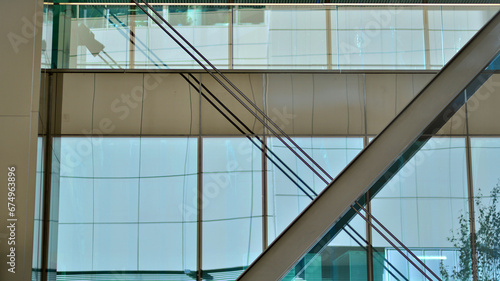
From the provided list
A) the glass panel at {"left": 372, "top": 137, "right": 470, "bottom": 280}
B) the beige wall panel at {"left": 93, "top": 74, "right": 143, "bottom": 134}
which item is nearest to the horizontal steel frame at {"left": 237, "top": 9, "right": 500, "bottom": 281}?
the glass panel at {"left": 372, "top": 137, "right": 470, "bottom": 280}

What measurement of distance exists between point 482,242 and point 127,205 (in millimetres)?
3966

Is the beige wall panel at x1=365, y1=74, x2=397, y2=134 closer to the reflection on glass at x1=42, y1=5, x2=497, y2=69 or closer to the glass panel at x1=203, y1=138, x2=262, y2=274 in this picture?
the reflection on glass at x1=42, y1=5, x2=497, y2=69

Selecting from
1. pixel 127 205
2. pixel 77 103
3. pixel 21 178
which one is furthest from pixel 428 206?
pixel 21 178

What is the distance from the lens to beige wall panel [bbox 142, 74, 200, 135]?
22.5 ft

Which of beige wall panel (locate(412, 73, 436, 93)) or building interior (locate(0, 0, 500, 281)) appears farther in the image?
beige wall panel (locate(412, 73, 436, 93))

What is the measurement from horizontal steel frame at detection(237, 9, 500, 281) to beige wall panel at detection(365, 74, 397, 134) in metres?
2.20

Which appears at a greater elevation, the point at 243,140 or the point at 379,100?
the point at 379,100

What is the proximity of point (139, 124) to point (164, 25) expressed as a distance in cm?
114

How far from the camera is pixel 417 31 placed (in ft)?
23.1

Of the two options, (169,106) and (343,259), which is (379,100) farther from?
(169,106)

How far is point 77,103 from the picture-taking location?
684 cm

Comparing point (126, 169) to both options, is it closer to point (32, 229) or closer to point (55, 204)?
point (55, 204)

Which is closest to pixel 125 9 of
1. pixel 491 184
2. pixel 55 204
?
pixel 55 204

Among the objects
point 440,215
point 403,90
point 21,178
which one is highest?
point 403,90
